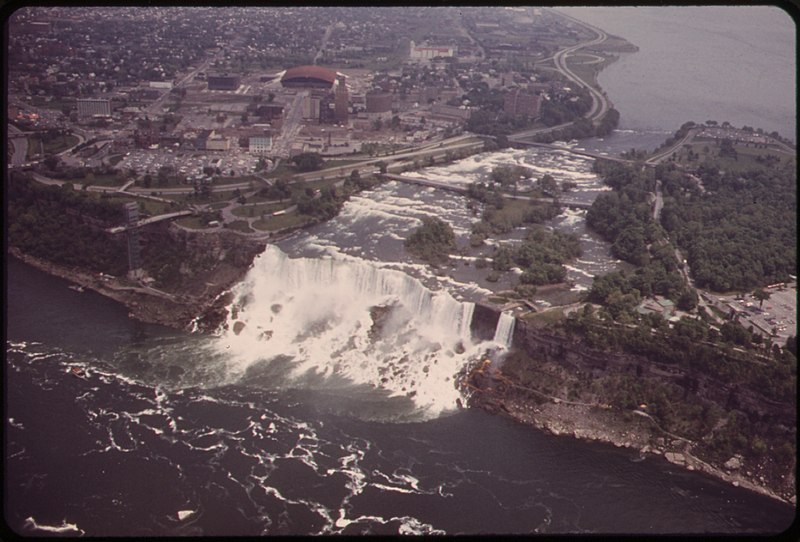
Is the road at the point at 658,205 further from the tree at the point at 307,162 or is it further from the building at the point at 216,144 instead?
the building at the point at 216,144

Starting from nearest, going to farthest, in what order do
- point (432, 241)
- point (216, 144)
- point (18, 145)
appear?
point (432, 241)
point (18, 145)
point (216, 144)

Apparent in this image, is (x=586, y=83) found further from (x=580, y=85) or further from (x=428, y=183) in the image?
(x=428, y=183)

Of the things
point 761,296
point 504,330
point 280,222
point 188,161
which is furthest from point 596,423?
point 188,161

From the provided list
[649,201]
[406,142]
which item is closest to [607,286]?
[649,201]

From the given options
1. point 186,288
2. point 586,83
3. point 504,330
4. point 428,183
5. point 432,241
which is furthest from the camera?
point 586,83

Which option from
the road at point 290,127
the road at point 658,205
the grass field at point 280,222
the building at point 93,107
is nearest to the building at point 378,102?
the road at point 290,127

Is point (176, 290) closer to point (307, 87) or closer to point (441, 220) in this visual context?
point (441, 220)
